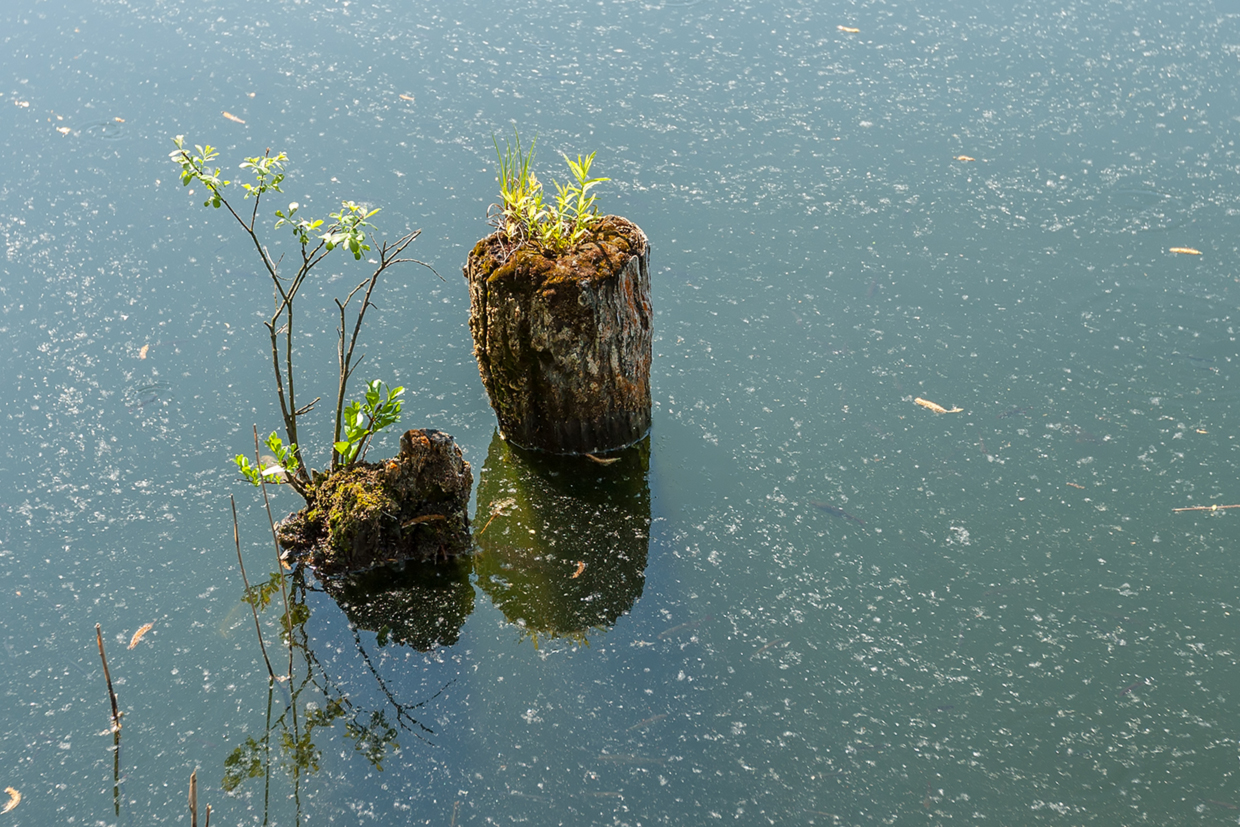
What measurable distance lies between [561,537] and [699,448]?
514 millimetres

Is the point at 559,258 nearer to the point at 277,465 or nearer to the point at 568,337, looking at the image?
the point at 568,337

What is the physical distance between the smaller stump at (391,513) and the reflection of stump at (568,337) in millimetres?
360

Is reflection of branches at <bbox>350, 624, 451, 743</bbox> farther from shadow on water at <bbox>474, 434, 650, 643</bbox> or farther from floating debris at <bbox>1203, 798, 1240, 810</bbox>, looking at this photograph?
floating debris at <bbox>1203, 798, 1240, 810</bbox>

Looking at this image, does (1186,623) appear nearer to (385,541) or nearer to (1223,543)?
(1223,543)

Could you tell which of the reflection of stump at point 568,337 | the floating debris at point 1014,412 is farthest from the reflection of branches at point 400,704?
the floating debris at point 1014,412

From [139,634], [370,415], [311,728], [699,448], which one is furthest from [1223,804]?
[139,634]

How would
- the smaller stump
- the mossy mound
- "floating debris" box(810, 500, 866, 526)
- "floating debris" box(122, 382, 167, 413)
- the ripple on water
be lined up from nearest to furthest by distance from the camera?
the smaller stump
the mossy mound
"floating debris" box(810, 500, 866, 526)
"floating debris" box(122, 382, 167, 413)
the ripple on water

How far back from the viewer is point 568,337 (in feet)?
8.34

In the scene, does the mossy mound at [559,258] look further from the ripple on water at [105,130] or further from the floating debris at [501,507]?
the ripple on water at [105,130]

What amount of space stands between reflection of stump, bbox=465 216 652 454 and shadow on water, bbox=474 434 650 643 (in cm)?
10

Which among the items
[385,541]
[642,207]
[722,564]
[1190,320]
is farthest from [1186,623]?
[642,207]

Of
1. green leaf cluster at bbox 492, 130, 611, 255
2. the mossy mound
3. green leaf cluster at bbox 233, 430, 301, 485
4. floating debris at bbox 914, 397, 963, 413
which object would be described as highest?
green leaf cluster at bbox 492, 130, 611, 255

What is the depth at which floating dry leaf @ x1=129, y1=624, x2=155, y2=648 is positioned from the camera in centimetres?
Result: 225

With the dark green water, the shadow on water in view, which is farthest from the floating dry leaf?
the shadow on water
